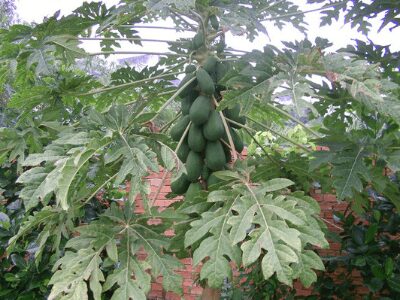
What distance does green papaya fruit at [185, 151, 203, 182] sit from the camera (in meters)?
1.66

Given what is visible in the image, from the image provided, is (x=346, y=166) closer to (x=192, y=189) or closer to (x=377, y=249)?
(x=192, y=189)

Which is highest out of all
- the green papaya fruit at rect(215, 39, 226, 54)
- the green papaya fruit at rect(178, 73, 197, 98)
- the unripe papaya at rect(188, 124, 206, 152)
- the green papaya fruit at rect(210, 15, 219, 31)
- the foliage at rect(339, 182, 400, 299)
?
the green papaya fruit at rect(210, 15, 219, 31)

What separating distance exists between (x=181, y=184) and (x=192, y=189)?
82mm

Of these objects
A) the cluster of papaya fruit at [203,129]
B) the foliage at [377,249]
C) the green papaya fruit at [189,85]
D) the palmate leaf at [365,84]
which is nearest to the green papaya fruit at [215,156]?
the cluster of papaya fruit at [203,129]

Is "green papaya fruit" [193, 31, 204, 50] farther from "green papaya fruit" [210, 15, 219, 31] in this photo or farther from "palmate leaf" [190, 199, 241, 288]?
"palmate leaf" [190, 199, 241, 288]

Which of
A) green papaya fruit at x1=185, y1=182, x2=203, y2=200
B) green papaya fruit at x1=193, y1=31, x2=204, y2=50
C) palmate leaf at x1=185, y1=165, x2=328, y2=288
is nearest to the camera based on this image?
palmate leaf at x1=185, y1=165, x2=328, y2=288

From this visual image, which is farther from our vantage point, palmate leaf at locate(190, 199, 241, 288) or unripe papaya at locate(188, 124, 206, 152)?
unripe papaya at locate(188, 124, 206, 152)

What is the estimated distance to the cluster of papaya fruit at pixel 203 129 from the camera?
5.38ft

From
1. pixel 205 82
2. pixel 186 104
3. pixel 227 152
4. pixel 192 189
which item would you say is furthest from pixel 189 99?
pixel 192 189

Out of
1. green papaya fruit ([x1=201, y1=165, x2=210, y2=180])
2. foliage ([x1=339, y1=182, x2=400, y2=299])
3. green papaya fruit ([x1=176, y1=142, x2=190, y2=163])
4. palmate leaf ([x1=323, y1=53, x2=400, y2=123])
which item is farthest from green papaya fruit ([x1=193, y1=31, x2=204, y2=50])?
foliage ([x1=339, y1=182, x2=400, y2=299])

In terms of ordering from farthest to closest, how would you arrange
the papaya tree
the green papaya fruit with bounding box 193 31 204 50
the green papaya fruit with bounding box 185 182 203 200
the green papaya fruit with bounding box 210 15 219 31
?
1. the green papaya fruit with bounding box 193 31 204 50
2. the green papaya fruit with bounding box 210 15 219 31
3. the green papaya fruit with bounding box 185 182 203 200
4. the papaya tree

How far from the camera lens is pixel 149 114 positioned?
4.87 ft

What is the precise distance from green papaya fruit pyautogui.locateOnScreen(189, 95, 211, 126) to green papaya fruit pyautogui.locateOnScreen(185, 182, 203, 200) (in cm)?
23

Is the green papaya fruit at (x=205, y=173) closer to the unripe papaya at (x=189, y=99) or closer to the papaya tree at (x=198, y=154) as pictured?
the papaya tree at (x=198, y=154)
